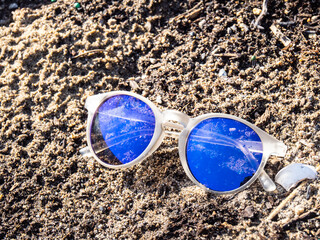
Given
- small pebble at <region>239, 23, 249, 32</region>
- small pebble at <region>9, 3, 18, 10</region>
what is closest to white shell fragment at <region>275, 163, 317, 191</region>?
small pebble at <region>239, 23, 249, 32</region>

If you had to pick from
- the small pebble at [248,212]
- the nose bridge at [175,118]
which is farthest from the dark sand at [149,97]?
the nose bridge at [175,118]

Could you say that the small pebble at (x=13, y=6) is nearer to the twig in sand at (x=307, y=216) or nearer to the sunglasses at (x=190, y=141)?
the sunglasses at (x=190, y=141)

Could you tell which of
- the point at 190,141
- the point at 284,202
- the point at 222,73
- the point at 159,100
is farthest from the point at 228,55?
the point at 284,202

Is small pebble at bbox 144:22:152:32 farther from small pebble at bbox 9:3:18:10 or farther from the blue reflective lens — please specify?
small pebble at bbox 9:3:18:10

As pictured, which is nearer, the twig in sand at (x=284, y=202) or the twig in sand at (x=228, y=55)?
the twig in sand at (x=284, y=202)

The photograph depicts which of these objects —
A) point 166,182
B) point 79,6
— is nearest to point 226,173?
point 166,182

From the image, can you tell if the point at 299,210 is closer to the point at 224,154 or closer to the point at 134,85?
the point at 224,154
